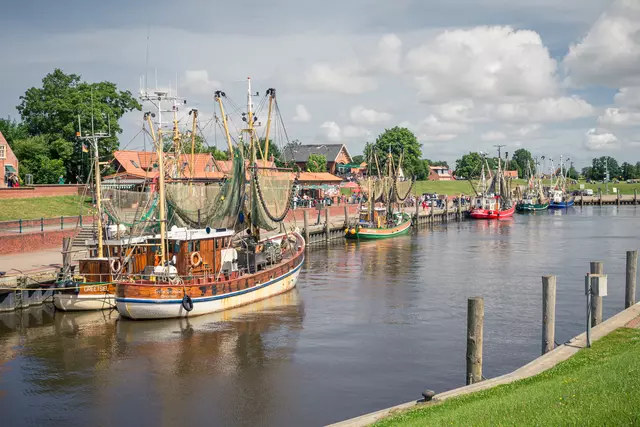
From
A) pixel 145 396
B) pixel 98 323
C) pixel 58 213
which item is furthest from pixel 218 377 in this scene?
pixel 58 213

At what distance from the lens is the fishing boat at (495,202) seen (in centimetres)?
11431

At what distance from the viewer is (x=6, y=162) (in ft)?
245

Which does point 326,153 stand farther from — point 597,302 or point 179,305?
point 597,302

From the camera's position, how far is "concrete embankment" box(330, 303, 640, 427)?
17.0 m

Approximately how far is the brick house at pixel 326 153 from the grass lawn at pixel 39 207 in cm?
8574

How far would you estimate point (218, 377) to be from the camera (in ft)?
84.8

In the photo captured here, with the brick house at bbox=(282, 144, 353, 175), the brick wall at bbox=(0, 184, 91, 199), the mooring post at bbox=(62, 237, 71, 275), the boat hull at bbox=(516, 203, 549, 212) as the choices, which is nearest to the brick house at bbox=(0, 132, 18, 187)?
the brick wall at bbox=(0, 184, 91, 199)

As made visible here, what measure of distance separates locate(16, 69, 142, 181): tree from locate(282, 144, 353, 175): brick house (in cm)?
6641

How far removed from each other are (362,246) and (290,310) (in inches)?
1343

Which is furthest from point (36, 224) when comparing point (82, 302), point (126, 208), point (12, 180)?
point (82, 302)

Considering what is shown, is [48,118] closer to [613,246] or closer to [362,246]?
[362,246]

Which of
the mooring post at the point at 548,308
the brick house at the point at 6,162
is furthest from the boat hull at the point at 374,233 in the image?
the mooring post at the point at 548,308

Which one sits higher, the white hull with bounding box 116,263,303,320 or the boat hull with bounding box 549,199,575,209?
the boat hull with bounding box 549,199,575,209

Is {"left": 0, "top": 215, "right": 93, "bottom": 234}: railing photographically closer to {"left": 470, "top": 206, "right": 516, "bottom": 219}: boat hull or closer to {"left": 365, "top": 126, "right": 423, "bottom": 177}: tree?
{"left": 470, "top": 206, "right": 516, "bottom": 219}: boat hull
